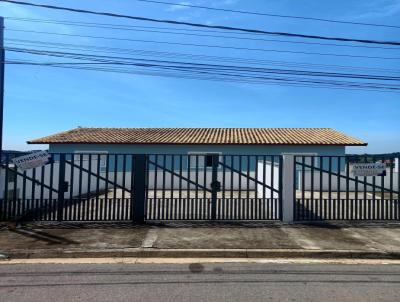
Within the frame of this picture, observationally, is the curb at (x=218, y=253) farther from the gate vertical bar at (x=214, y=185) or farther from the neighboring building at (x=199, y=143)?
the neighboring building at (x=199, y=143)

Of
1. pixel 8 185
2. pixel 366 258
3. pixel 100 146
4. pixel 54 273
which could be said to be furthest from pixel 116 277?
pixel 100 146

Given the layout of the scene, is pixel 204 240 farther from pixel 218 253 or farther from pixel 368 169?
pixel 368 169

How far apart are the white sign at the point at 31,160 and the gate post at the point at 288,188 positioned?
19.5 feet

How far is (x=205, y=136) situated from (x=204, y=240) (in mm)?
19538

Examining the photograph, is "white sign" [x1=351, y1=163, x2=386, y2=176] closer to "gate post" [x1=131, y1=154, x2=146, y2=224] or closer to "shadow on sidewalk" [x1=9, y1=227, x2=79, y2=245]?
"gate post" [x1=131, y1=154, x2=146, y2=224]

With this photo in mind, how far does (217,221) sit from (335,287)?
5047 mm

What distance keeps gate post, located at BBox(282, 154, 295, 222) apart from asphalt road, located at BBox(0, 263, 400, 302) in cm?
359

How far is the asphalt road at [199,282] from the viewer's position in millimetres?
5312

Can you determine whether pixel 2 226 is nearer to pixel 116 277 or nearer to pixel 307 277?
pixel 116 277

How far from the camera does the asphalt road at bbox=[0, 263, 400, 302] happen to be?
5.31 m

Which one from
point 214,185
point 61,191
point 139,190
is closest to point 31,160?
point 61,191

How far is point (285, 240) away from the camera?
8648mm

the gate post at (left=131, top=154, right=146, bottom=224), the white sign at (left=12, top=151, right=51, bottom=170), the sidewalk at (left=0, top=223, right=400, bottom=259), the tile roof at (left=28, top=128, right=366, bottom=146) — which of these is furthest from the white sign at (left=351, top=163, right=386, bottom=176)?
the tile roof at (left=28, top=128, right=366, bottom=146)

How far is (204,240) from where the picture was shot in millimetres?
8602
